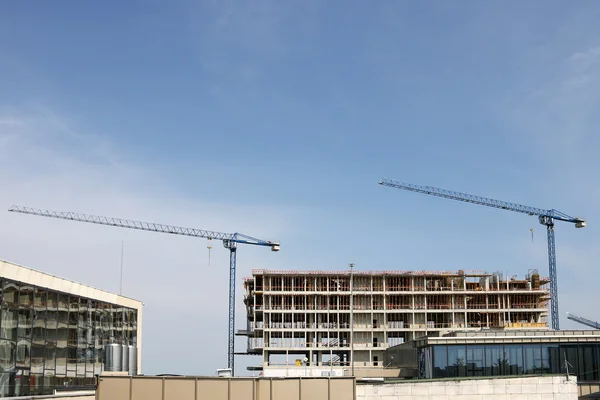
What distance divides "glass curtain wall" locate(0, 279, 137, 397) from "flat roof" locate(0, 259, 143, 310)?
49 centimetres

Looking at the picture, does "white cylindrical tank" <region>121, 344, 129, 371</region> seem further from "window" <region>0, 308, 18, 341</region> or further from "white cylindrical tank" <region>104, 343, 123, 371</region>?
"window" <region>0, 308, 18, 341</region>

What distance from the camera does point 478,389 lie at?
164 ft

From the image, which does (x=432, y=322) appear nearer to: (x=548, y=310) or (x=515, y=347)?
(x=548, y=310)

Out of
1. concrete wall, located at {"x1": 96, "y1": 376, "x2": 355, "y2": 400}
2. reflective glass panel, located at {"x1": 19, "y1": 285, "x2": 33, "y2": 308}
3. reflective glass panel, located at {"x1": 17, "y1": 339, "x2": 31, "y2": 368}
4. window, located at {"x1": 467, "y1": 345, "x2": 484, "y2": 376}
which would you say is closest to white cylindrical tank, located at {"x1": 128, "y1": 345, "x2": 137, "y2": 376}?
reflective glass panel, located at {"x1": 17, "y1": 339, "x2": 31, "y2": 368}

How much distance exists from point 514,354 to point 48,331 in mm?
48325

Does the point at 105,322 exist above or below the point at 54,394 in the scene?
above

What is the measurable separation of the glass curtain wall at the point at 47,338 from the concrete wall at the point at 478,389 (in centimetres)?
2613

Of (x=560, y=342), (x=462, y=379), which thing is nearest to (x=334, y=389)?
(x=462, y=379)

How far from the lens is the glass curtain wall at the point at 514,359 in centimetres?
7788

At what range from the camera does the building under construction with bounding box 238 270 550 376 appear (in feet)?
575

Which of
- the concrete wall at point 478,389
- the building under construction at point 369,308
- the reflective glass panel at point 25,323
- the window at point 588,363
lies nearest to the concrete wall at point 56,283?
the reflective glass panel at point 25,323

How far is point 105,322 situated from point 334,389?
37.9 metres

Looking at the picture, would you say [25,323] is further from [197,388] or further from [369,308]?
[369,308]

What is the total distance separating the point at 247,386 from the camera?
43.7 m
